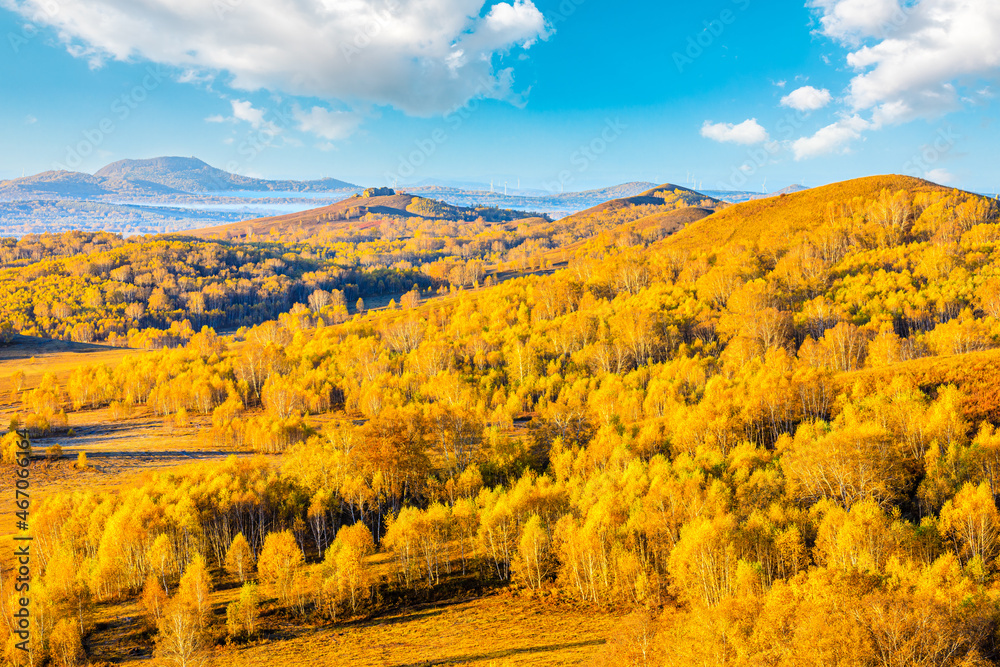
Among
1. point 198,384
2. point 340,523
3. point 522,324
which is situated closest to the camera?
point 340,523

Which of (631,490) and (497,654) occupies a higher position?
(631,490)

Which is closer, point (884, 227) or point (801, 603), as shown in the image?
point (801, 603)

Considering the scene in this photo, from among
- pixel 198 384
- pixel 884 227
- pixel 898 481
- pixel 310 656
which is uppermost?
pixel 884 227

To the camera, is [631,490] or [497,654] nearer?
[497,654]

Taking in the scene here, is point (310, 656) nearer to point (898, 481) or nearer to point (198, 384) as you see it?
point (898, 481)

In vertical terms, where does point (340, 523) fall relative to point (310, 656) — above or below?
above

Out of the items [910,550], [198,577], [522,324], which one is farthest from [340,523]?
[522,324]

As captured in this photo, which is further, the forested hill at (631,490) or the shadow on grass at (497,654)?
the shadow on grass at (497,654)

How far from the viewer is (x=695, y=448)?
6862 centimetres

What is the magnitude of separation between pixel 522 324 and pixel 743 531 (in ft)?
337

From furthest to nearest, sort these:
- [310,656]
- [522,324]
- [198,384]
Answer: [522,324]
[198,384]
[310,656]

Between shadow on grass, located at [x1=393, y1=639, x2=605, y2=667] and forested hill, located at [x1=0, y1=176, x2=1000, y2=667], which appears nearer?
forested hill, located at [x1=0, y1=176, x2=1000, y2=667]

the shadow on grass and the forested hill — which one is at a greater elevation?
the forested hill

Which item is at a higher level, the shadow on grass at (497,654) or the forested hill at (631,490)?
the forested hill at (631,490)
